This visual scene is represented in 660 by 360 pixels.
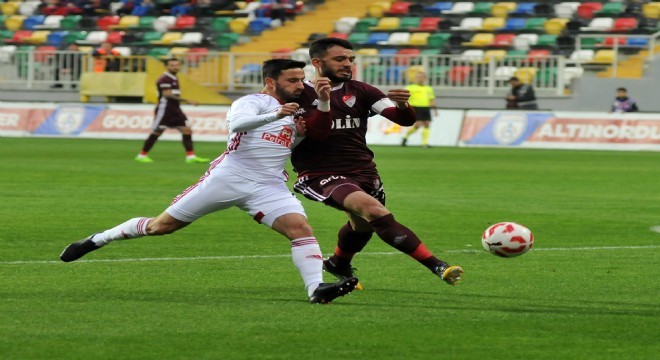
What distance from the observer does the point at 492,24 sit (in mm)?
40062

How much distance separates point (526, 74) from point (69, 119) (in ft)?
39.5

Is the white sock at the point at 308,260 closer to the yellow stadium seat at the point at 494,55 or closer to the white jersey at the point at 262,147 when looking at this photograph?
the white jersey at the point at 262,147

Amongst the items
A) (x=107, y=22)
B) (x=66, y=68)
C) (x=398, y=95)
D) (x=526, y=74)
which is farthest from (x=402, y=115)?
(x=107, y=22)

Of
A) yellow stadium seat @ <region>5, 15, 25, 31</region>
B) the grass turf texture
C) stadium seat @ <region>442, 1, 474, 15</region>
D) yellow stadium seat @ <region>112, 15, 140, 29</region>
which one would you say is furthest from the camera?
yellow stadium seat @ <region>5, 15, 25, 31</region>

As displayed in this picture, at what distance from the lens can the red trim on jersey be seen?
30.4 ft

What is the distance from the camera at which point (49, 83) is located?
38781mm

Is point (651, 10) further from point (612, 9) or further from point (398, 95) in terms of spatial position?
point (398, 95)

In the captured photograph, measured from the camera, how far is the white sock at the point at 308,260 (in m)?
8.67

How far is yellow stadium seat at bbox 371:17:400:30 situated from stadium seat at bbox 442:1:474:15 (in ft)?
5.00


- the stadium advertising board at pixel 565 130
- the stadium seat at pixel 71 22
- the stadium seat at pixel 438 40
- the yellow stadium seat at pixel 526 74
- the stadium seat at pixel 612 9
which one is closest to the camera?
the stadium advertising board at pixel 565 130

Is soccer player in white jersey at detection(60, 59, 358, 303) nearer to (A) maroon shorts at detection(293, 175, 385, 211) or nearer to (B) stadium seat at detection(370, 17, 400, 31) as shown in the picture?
(A) maroon shorts at detection(293, 175, 385, 211)

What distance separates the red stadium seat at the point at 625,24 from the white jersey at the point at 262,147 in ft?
99.7

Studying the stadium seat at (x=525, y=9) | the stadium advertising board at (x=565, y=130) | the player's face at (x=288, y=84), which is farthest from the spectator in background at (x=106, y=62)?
the player's face at (x=288, y=84)

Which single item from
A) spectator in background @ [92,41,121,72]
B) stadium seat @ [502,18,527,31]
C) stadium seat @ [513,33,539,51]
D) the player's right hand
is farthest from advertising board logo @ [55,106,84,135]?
the player's right hand
